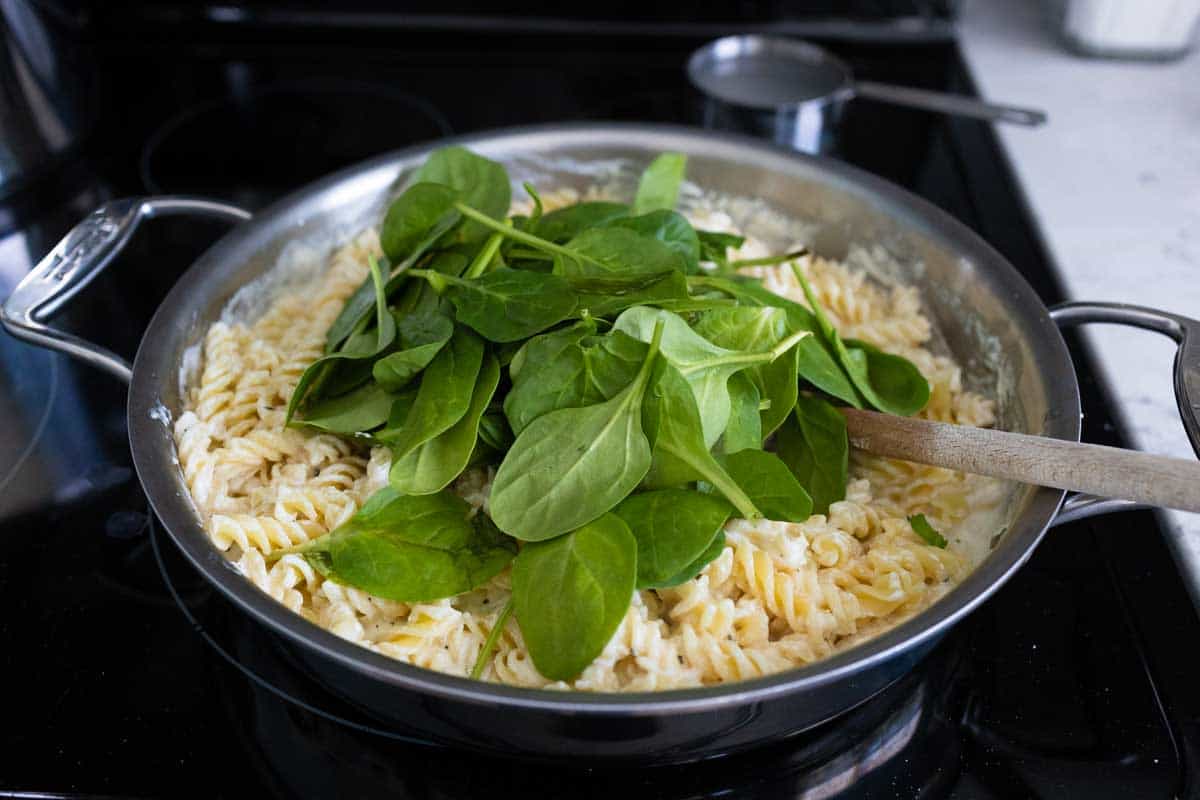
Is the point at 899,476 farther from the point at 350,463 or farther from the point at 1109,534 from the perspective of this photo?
the point at 350,463

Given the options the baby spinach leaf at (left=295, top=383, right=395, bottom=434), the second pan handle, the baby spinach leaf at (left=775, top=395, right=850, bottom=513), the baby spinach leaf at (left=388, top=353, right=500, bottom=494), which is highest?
the second pan handle

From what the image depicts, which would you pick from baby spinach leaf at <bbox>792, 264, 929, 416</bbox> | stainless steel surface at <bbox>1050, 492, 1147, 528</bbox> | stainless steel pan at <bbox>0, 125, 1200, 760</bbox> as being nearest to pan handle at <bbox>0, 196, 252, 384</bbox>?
stainless steel pan at <bbox>0, 125, 1200, 760</bbox>

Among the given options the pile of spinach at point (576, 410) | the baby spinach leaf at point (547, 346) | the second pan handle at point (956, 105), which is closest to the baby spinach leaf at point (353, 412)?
the pile of spinach at point (576, 410)

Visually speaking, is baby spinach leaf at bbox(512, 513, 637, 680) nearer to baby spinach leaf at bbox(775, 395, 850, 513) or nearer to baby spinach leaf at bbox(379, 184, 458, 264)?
baby spinach leaf at bbox(775, 395, 850, 513)

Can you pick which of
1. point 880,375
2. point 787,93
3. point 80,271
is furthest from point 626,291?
point 787,93

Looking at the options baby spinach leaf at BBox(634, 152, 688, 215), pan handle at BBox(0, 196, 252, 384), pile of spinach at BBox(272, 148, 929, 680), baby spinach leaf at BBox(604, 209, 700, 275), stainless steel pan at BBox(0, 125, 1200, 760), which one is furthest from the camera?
baby spinach leaf at BBox(634, 152, 688, 215)

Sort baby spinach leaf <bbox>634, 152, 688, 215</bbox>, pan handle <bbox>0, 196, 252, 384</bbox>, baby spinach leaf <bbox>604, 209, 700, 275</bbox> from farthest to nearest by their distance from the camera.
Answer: baby spinach leaf <bbox>634, 152, 688, 215</bbox>, baby spinach leaf <bbox>604, 209, 700, 275</bbox>, pan handle <bbox>0, 196, 252, 384</bbox>
